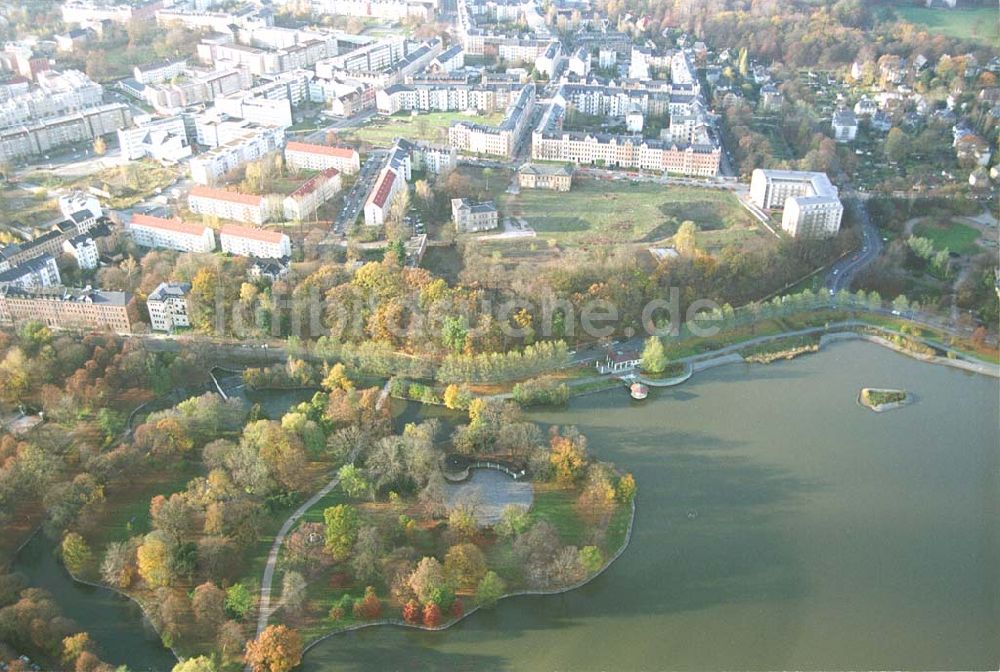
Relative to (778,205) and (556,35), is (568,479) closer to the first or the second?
(778,205)

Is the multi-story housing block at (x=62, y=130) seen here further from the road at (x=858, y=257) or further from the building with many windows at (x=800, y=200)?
the road at (x=858, y=257)

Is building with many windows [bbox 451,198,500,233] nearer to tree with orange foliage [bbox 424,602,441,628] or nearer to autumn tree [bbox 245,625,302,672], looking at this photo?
tree with orange foliage [bbox 424,602,441,628]

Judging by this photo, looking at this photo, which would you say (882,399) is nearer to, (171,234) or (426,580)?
(426,580)

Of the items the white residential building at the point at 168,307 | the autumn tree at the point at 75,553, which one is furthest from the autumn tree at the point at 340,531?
the white residential building at the point at 168,307

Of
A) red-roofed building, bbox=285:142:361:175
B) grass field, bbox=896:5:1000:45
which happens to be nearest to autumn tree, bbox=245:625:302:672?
red-roofed building, bbox=285:142:361:175

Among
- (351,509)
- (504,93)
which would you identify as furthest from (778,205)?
(351,509)

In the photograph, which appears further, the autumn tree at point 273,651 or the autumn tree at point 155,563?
the autumn tree at point 155,563
